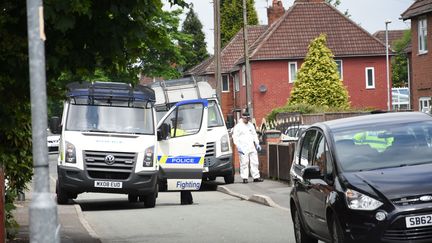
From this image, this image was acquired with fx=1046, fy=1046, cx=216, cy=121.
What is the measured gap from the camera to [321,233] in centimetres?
1159

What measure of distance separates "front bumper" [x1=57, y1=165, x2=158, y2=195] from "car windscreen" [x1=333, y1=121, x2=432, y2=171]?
402 inches

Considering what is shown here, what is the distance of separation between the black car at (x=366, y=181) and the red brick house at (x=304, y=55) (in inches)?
2143

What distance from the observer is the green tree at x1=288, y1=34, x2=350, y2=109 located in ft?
197

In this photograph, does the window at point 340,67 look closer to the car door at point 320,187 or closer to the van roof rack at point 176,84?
the van roof rack at point 176,84

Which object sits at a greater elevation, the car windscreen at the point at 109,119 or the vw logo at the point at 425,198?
the car windscreen at the point at 109,119

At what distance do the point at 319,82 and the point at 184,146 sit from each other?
116 ft

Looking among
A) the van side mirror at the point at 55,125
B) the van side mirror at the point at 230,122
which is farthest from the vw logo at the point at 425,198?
the van side mirror at the point at 230,122

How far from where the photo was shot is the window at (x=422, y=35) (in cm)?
4156

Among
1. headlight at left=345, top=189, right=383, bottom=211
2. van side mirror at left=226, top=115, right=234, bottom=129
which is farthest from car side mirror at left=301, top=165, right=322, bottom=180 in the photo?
van side mirror at left=226, top=115, right=234, bottom=129

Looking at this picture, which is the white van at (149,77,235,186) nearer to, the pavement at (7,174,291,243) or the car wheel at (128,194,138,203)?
the pavement at (7,174,291,243)

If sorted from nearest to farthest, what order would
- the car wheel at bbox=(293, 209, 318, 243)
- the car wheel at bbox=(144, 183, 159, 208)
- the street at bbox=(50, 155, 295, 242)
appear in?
the car wheel at bbox=(293, 209, 318, 243) → the street at bbox=(50, 155, 295, 242) → the car wheel at bbox=(144, 183, 159, 208)

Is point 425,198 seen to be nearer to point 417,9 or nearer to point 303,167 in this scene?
point 303,167

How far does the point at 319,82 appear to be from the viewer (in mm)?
60188

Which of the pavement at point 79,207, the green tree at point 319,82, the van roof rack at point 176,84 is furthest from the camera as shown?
the green tree at point 319,82
